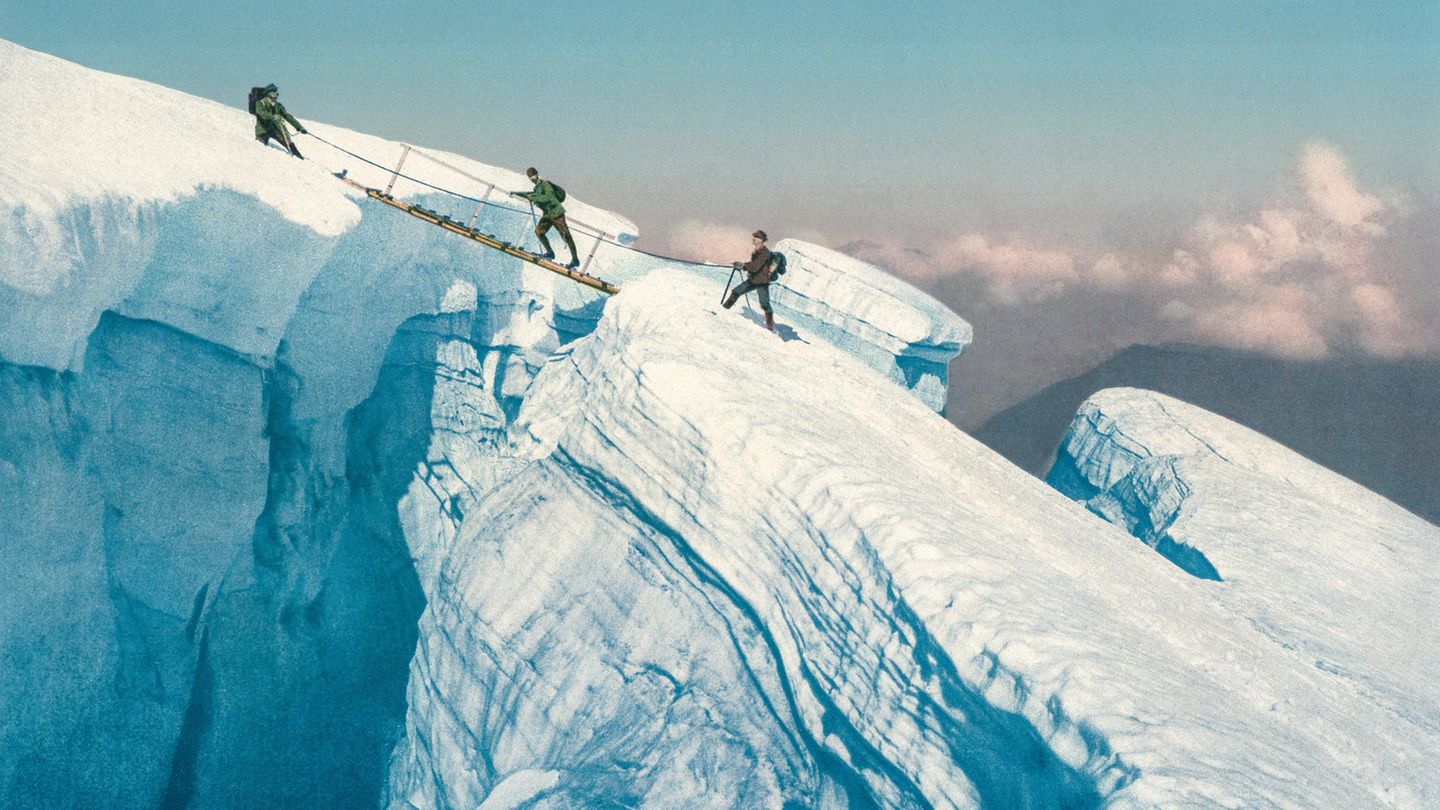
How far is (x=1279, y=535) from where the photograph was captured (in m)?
11.3

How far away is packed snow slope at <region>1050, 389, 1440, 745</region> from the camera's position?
26.7 ft

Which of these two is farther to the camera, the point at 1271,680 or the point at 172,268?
the point at 172,268

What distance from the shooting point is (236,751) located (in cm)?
1055

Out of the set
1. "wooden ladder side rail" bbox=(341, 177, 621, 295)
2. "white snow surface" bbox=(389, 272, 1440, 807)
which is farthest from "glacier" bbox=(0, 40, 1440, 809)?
"wooden ladder side rail" bbox=(341, 177, 621, 295)

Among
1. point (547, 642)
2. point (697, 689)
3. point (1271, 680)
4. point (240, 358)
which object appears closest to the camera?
point (1271, 680)

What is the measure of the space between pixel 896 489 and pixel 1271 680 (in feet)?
10.1

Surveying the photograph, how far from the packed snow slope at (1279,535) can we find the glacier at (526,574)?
111 mm

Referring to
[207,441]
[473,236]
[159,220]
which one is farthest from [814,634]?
[473,236]

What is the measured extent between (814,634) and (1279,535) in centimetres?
795

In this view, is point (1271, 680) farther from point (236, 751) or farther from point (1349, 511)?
point (236, 751)

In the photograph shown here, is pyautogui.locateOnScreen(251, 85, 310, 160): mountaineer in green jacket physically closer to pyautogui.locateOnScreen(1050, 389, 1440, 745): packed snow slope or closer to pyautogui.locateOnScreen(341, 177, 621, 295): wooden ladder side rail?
pyautogui.locateOnScreen(341, 177, 621, 295): wooden ladder side rail

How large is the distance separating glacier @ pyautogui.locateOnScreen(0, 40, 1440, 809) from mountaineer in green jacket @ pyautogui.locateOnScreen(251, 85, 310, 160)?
31cm

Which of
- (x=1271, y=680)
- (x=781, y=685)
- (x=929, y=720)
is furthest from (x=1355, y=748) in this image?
(x=781, y=685)

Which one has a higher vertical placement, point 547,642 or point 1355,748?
point 1355,748
